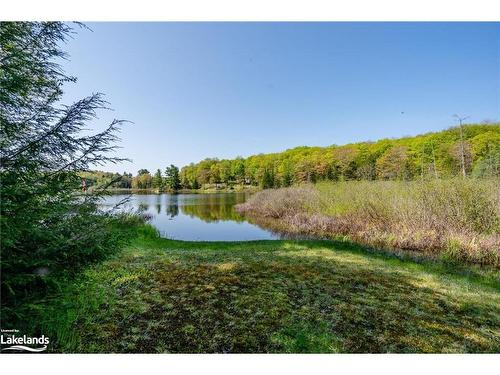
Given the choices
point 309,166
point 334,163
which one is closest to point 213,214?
point 309,166

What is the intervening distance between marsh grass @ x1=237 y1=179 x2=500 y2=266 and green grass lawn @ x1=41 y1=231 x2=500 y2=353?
1.23 meters

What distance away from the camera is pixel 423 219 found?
7.28 metres

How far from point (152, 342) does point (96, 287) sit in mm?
1529

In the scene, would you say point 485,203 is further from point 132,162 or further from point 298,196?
point 298,196

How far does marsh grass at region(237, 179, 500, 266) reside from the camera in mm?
5996

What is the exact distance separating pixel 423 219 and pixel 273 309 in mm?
5979

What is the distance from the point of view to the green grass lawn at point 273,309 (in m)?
2.45

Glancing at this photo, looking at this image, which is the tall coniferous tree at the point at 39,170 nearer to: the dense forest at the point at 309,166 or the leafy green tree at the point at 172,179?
the dense forest at the point at 309,166

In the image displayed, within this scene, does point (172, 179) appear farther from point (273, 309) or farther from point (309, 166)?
point (273, 309)

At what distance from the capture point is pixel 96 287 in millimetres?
3523

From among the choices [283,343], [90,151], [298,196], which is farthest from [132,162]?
[298,196]

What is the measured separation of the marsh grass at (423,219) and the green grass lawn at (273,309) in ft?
4.02

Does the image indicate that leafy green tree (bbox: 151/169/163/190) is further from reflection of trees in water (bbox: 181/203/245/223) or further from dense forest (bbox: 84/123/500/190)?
reflection of trees in water (bbox: 181/203/245/223)

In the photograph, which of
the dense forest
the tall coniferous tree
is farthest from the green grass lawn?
the dense forest
